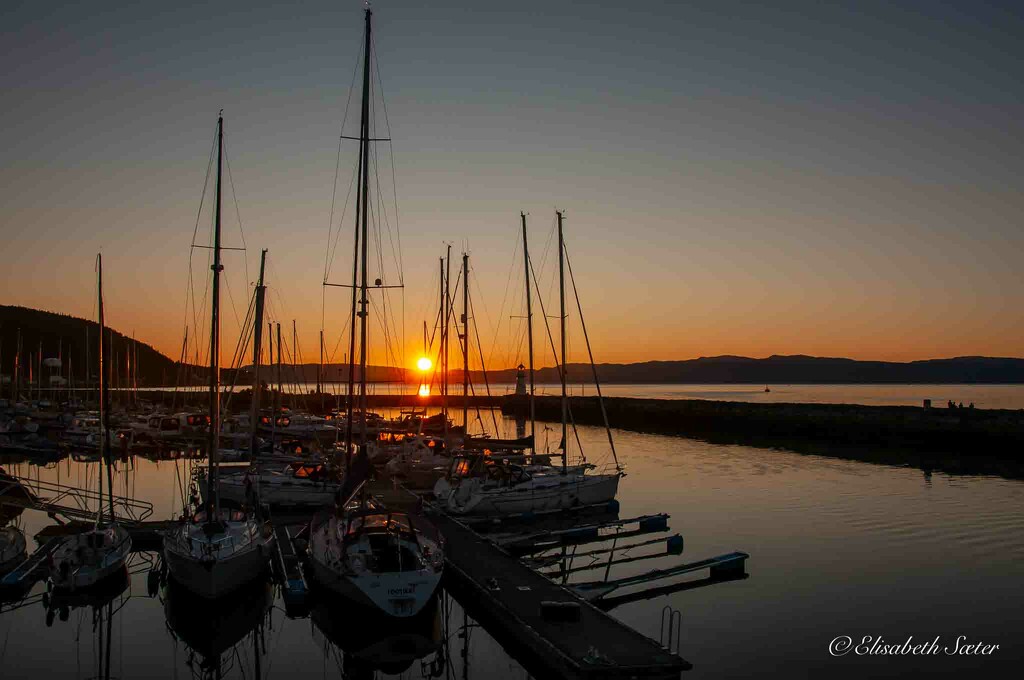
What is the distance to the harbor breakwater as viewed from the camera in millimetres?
55750

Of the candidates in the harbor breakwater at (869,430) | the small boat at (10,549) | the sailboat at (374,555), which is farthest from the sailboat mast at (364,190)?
Result: the harbor breakwater at (869,430)

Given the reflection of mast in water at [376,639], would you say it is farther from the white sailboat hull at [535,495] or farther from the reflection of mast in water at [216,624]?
the white sailboat hull at [535,495]

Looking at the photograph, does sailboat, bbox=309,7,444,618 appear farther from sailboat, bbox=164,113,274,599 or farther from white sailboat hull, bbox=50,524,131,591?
white sailboat hull, bbox=50,524,131,591

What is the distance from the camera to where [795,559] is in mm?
26125

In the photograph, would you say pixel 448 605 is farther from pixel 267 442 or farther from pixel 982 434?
pixel 982 434

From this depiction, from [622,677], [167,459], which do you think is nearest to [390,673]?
[622,677]

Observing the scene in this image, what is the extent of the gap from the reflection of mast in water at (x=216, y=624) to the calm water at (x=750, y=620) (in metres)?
0.06

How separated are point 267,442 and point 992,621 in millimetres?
40171

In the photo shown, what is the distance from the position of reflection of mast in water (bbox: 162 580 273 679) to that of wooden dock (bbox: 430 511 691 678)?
5.03m

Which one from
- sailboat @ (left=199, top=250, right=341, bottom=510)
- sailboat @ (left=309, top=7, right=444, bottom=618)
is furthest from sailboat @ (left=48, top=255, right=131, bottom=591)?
sailboat @ (left=199, top=250, right=341, bottom=510)

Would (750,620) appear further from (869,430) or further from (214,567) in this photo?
(869,430)

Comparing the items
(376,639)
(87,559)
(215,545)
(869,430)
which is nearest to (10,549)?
(87,559)

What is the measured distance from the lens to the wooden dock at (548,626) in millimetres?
14266

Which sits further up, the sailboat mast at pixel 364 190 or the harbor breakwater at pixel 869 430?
the sailboat mast at pixel 364 190
